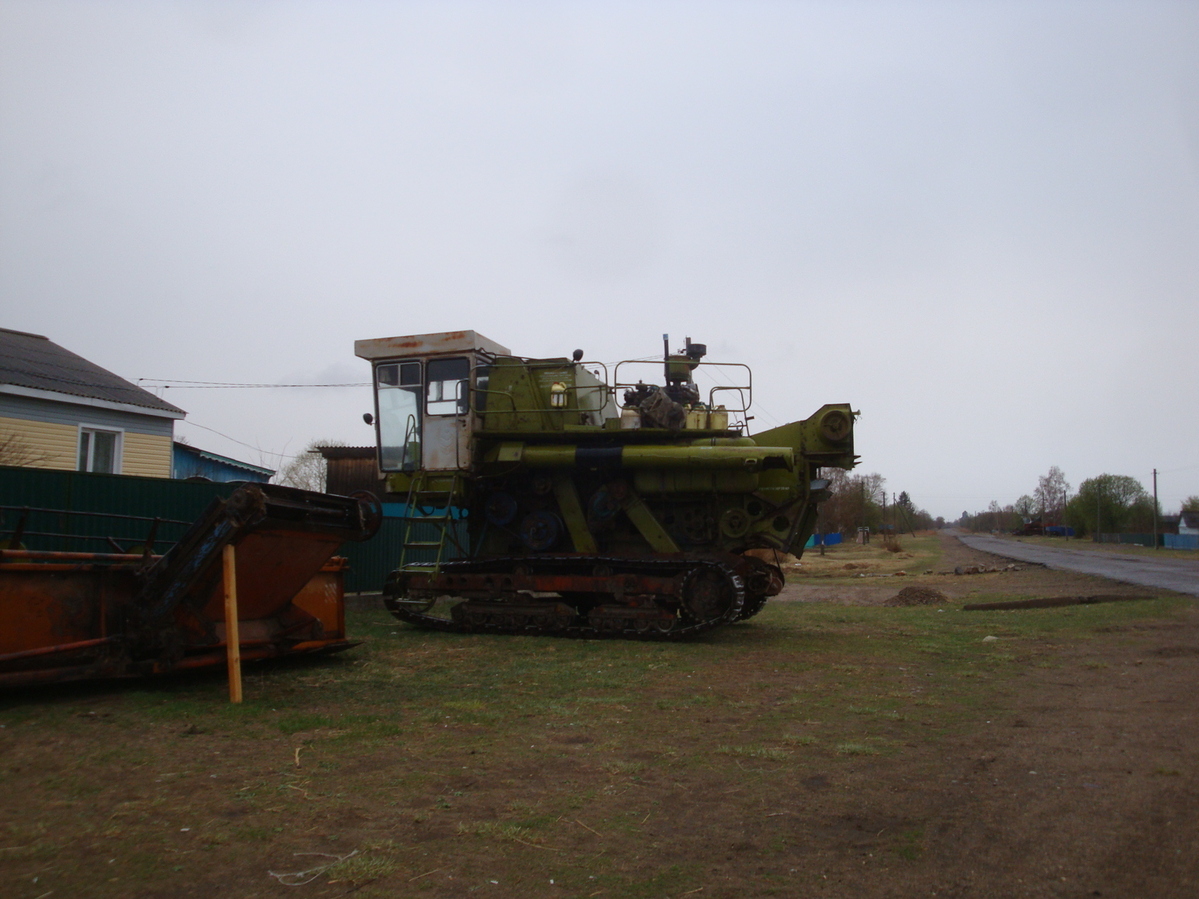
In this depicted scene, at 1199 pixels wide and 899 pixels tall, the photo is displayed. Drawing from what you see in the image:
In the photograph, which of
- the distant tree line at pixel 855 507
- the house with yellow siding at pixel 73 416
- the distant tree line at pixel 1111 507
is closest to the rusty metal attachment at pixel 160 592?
the house with yellow siding at pixel 73 416

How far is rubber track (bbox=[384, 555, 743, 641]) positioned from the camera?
11.4m

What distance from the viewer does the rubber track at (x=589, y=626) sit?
11.4 meters

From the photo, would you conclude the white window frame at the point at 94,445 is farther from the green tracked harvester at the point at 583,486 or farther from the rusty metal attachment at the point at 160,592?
the rusty metal attachment at the point at 160,592

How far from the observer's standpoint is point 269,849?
3.92m

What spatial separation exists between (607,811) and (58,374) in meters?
21.0

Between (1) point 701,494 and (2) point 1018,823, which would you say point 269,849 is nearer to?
(2) point 1018,823

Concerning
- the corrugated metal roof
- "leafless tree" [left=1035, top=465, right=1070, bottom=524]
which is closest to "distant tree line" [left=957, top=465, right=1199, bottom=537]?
"leafless tree" [left=1035, top=465, right=1070, bottom=524]

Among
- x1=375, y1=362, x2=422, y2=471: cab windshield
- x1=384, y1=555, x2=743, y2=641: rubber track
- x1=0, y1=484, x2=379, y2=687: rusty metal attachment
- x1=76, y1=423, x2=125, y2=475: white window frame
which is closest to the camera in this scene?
x1=0, y1=484, x2=379, y2=687: rusty metal attachment

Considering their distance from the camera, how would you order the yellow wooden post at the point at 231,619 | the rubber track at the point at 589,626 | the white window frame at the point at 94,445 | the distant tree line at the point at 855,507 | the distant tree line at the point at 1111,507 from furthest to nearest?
1. the distant tree line at the point at 1111,507
2. the distant tree line at the point at 855,507
3. the white window frame at the point at 94,445
4. the rubber track at the point at 589,626
5. the yellow wooden post at the point at 231,619

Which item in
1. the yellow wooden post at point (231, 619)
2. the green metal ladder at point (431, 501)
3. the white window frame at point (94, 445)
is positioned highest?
the white window frame at point (94, 445)

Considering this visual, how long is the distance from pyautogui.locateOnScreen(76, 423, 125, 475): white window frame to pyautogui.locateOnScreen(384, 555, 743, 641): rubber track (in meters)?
11.0

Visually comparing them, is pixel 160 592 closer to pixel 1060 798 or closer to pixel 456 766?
pixel 456 766

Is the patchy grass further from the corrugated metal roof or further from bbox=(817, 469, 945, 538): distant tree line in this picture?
bbox=(817, 469, 945, 538): distant tree line

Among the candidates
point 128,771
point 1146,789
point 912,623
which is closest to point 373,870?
point 128,771
